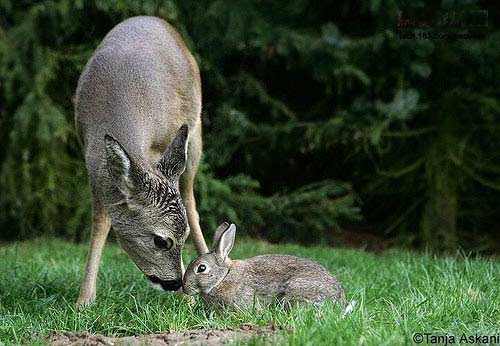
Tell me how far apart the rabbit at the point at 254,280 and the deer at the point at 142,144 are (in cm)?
20

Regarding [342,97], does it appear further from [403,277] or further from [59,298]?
[59,298]

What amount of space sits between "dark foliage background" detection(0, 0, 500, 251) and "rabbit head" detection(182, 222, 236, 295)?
421cm

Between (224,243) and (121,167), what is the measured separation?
79 centimetres

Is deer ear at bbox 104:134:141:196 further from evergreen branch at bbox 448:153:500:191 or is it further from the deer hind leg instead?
evergreen branch at bbox 448:153:500:191

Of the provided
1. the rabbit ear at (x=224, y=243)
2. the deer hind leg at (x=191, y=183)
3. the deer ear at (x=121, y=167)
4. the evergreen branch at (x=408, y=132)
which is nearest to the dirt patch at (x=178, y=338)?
the rabbit ear at (x=224, y=243)

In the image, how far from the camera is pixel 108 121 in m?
6.04

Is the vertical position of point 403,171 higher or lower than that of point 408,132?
lower

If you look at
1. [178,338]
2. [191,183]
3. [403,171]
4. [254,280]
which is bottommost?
[403,171]

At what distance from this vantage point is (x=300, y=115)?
10969 millimetres

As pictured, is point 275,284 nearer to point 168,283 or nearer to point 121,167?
point 168,283

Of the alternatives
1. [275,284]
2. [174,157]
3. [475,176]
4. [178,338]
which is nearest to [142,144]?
[174,157]

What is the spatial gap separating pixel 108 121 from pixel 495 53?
15.8 ft

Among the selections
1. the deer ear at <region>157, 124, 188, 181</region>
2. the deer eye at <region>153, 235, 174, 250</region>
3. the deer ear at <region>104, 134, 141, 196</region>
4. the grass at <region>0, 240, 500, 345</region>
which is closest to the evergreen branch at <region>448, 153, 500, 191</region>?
the grass at <region>0, 240, 500, 345</region>

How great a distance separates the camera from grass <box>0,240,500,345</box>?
455cm
